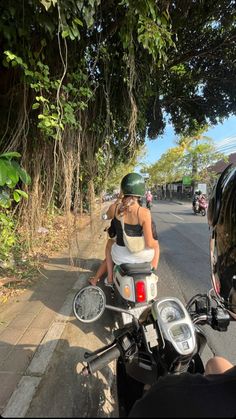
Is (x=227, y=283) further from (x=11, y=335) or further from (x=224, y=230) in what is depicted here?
(x=11, y=335)

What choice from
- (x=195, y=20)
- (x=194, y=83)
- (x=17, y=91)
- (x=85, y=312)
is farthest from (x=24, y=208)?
(x=194, y=83)

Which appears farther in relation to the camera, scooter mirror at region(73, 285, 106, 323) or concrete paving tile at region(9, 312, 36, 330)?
concrete paving tile at region(9, 312, 36, 330)

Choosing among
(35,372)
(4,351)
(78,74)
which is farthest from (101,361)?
(78,74)

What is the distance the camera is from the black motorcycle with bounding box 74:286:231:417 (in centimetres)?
148

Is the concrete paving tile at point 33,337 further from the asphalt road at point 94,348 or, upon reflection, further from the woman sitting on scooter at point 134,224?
the woman sitting on scooter at point 134,224

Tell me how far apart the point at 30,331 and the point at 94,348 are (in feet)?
2.21

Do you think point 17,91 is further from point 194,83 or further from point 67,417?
point 194,83

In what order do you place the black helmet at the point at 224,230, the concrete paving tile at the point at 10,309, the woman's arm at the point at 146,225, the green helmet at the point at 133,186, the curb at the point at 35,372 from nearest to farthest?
1. the black helmet at the point at 224,230
2. the curb at the point at 35,372
3. the woman's arm at the point at 146,225
4. the green helmet at the point at 133,186
5. the concrete paving tile at the point at 10,309

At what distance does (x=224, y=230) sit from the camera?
1.65 meters

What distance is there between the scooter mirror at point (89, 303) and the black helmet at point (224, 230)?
61cm

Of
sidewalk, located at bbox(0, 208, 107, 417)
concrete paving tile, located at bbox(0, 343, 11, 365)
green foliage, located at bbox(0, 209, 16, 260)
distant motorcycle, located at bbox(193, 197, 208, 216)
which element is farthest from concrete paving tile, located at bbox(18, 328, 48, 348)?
distant motorcycle, located at bbox(193, 197, 208, 216)

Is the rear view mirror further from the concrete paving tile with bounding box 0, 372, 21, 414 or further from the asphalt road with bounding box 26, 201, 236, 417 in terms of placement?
the concrete paving tile with bounding box 0, 372, 21, 414

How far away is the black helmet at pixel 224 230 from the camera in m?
1.59

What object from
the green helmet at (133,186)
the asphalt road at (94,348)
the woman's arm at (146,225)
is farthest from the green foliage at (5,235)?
the woman's arm at (146,225)
